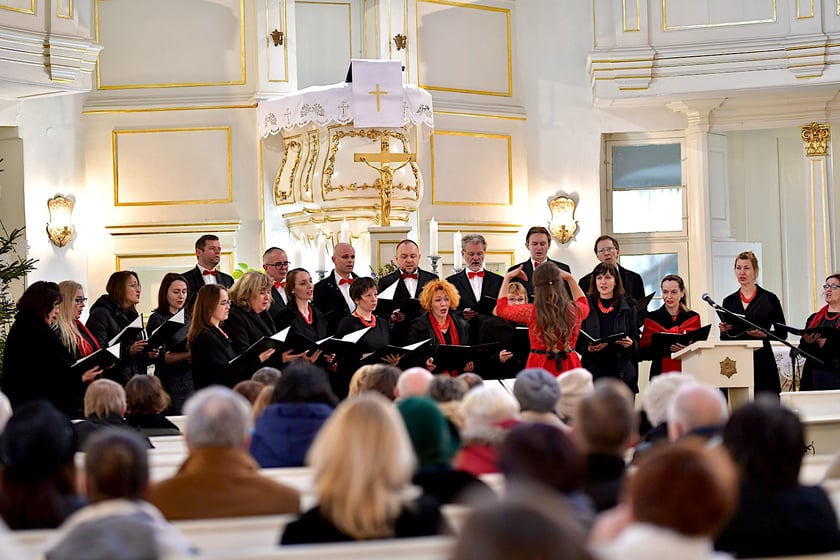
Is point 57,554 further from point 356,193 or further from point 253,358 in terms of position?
point 356,193

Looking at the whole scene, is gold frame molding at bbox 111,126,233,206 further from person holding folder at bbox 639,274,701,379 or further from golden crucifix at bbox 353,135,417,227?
person holding folder at bbox 639,274,701,379

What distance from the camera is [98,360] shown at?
6641mm

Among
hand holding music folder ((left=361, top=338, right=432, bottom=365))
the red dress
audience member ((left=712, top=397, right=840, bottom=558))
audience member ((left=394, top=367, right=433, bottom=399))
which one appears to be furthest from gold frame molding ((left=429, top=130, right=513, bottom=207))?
audience member ((left=712, top=397, right=840, bottom=558))

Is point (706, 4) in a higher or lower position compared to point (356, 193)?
higher

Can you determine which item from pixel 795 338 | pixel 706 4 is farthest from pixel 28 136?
pixel 795 338

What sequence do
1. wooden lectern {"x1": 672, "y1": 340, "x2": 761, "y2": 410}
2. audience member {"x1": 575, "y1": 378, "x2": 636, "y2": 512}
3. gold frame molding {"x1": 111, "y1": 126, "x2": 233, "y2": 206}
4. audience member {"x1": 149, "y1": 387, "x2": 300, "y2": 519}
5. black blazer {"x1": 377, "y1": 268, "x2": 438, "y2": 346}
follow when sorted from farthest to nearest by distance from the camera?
1. gold frame molding {"x1": 111, "y1": 126, "x2": 233, "y2": 206}
2. black blazer {"x1": 377, "y1": 268, "x2": 438, "y2": 346}
3. wooden lectern {"x1": 672, "y1": 340, "x2": 761, "y2": 410}
4. audience member {"x1": 149, "y1": 387, "x2": 300, "y2": 519}
5. audience member {"x1": 575, "y1": 378, "x2": 636, "y2": 512}

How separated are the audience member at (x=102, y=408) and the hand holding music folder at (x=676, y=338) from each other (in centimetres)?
411

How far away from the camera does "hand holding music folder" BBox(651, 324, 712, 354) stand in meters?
8.09

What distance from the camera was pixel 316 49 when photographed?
1314 centimetres

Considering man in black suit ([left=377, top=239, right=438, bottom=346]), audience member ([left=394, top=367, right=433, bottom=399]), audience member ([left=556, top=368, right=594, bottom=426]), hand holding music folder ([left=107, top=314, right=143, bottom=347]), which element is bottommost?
audience member ([left=556, top=368, right=594, bottom=426])

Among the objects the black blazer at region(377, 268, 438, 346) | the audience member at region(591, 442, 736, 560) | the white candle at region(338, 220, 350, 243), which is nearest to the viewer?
the audience member at region(591, 442, 736, 560)

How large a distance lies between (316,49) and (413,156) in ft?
8.97

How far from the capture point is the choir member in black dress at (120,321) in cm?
725

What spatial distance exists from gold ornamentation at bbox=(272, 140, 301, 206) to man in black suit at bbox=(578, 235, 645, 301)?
3484mm
